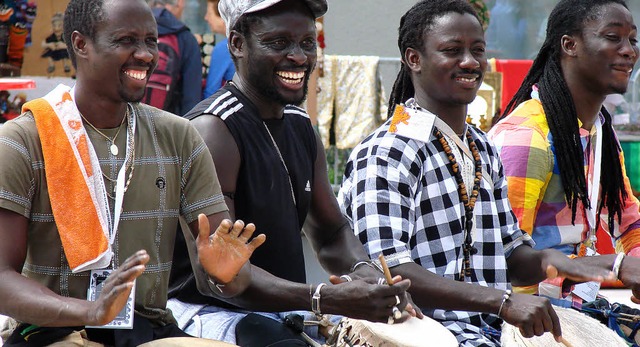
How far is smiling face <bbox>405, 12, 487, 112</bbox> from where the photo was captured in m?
3.74

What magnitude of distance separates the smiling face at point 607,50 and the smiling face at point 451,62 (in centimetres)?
78

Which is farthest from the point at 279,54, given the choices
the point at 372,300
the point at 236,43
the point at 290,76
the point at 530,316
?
the point at 530,316

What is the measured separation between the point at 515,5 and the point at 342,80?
87.6 inches

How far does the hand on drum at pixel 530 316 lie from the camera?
3219 millimetres

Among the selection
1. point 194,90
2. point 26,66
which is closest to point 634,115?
point 194,90

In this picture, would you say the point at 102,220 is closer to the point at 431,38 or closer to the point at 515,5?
A: the point at 431,38

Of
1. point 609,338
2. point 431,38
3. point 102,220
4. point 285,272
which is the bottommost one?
point 609,338

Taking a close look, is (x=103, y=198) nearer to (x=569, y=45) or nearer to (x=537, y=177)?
(x=537, y=177)

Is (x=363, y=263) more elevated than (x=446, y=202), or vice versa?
(x=446, y=202)

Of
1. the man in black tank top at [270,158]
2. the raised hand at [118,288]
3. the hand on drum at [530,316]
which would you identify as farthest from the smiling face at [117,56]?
the hand on drum at [530,316]

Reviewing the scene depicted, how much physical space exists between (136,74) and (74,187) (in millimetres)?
411

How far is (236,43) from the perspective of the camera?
11.8 feet

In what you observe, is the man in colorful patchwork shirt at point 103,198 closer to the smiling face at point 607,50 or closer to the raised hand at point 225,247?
the raised hand at point 225,247

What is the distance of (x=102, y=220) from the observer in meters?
2.88
